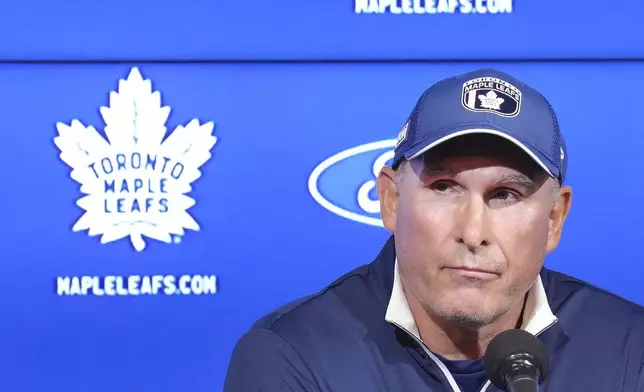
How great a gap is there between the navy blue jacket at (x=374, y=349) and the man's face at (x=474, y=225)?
0.32ft

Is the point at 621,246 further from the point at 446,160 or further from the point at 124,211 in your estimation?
the point at 124,211

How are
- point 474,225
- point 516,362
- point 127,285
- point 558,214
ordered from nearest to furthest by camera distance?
point 516,362
point 474,225
point 558,214
point 127,285

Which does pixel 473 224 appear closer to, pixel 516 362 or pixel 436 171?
pixel 436 171

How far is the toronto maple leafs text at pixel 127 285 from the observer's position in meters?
1.48

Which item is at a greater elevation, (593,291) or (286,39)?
(286,39)

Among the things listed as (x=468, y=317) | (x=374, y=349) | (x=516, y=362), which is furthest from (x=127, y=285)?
(x=516, y=362)

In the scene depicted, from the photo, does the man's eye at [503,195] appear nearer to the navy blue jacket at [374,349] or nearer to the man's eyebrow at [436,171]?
the man's eyebrow at [436,171]

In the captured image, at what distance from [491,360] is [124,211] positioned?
0.95 metres

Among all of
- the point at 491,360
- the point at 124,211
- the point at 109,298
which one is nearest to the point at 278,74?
the point at 124,211

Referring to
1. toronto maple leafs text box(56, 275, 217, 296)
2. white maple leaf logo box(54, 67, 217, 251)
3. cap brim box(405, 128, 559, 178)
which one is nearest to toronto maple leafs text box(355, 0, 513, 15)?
white maple leaf logo box(54, 67, 217, 251)

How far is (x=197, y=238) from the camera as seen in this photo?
4.90 feet

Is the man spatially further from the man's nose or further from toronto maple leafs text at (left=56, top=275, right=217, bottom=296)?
toronto maple leafs text at (left=56, top=275, right=217, bottom=296)

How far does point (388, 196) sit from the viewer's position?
Answer: 1.02 meters

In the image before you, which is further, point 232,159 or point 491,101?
point 232,159
